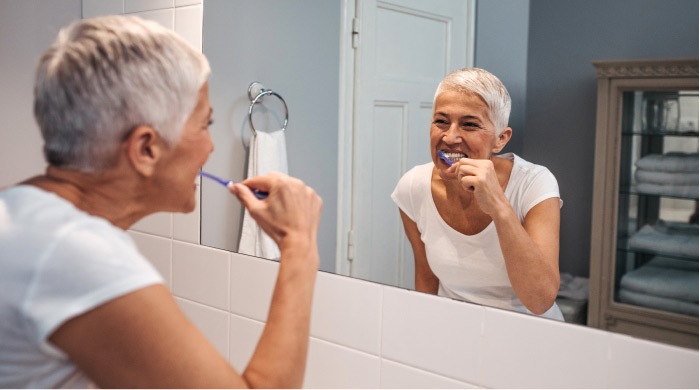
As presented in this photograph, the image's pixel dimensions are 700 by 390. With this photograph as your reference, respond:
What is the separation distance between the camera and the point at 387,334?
4.42 feet

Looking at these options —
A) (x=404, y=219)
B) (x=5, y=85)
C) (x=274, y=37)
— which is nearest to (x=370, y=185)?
(x=404, y=219)

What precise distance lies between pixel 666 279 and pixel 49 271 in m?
0.84

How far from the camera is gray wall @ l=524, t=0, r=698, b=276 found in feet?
3.40

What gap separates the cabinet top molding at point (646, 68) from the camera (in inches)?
39.2

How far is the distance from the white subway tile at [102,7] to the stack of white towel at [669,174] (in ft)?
4.68

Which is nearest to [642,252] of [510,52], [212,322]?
[510,52]

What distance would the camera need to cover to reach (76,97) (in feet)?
2.89

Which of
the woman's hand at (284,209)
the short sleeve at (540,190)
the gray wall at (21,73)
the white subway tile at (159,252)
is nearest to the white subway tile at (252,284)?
the white subway tile at (159,252)

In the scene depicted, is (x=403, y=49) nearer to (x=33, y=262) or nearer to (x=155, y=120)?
(x=155, y=120)

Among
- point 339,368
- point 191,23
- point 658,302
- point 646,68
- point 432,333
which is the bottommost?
point 339,368

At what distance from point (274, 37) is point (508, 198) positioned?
0.68 meters

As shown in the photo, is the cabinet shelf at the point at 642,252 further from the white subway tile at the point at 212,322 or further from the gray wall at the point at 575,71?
the white subway tile at the point at 212,322

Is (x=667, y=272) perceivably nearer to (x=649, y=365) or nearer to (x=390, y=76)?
(x=649, y=365)

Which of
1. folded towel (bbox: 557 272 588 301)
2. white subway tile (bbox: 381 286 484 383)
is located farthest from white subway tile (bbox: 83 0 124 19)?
folded towel (bbox: 557 272 588 301)
